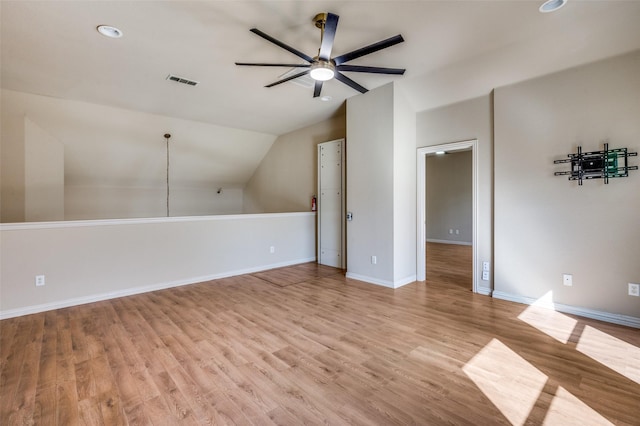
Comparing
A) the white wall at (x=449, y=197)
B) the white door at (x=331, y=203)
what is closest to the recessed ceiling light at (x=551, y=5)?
the white door at (x=331, y=203)

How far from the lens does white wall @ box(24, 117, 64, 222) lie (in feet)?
15.9

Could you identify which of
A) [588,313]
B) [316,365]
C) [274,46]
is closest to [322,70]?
[274,46]

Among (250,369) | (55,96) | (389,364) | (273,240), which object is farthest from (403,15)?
(55,96)

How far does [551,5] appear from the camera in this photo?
2.61m

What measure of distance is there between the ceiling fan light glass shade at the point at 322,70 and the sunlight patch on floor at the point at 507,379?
2.83 m

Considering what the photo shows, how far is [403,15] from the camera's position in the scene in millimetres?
2777

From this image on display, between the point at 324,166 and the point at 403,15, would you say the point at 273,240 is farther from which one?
the point at 403,15

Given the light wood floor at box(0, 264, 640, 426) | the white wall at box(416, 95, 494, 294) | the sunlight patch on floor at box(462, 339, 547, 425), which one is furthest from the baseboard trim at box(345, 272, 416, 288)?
the sunlight patch on floor at box(462, 339, 547, 425)

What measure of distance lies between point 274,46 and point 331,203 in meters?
3.24

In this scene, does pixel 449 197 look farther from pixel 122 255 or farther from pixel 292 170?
pixel 122 255

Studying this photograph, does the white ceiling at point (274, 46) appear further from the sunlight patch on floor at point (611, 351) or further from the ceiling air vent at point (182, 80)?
the sunlight patch on floor at point (611, 351)

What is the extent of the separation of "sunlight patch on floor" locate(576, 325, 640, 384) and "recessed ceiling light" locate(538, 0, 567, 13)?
10.0ft

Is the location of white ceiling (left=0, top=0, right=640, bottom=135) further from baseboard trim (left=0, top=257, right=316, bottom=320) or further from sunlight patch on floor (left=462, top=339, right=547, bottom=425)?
sunlight patch on floor (left=462, top=339, right=547, bottom=425)

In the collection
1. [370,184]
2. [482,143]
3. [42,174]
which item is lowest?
[370,184]
